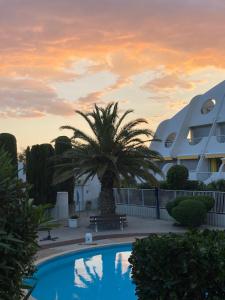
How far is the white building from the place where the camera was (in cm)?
4300

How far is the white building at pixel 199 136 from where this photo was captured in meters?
43.0

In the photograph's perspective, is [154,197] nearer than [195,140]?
Yes

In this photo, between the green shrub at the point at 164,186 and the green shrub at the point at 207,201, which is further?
the green shrub at the point at 164,186

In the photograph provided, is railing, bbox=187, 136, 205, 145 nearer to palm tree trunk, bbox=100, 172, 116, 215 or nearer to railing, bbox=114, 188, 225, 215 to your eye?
railing, bbox=114, 188, 225, 215

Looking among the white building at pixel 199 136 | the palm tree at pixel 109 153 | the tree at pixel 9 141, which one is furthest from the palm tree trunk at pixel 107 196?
the white building at pixel 199 136

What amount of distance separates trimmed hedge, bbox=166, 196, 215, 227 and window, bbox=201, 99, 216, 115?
24.5 meters

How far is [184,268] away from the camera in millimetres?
6742

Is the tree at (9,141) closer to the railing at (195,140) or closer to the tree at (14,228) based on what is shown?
the tree at (14,228)

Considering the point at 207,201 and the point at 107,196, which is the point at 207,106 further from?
the point at 207,201

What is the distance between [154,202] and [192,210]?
5964 mm

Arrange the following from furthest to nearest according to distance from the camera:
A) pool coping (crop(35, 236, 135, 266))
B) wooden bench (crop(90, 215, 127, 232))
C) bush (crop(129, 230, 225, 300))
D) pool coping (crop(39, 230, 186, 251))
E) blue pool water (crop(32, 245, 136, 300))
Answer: wooden bench (crop(90, 215, 127, 232)), pool coping (crop(39, 230, 186, 251)), pool coping (crop(35, 236, 135, 266)), blue pool water (crop(32, 245, 136, 300)), bush (crop(129, 230, 225, 300))

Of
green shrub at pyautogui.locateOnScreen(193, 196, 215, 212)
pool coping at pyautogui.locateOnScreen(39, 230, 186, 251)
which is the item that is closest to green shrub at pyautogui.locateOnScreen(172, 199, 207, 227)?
green shrub at pyautogui.locateOnScreen(193, 196, 215, 212)

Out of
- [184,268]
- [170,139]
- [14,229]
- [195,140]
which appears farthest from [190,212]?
[170,139]

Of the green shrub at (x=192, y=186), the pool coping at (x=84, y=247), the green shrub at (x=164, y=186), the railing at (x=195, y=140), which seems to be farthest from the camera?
the railing at (x=195, y=140)
